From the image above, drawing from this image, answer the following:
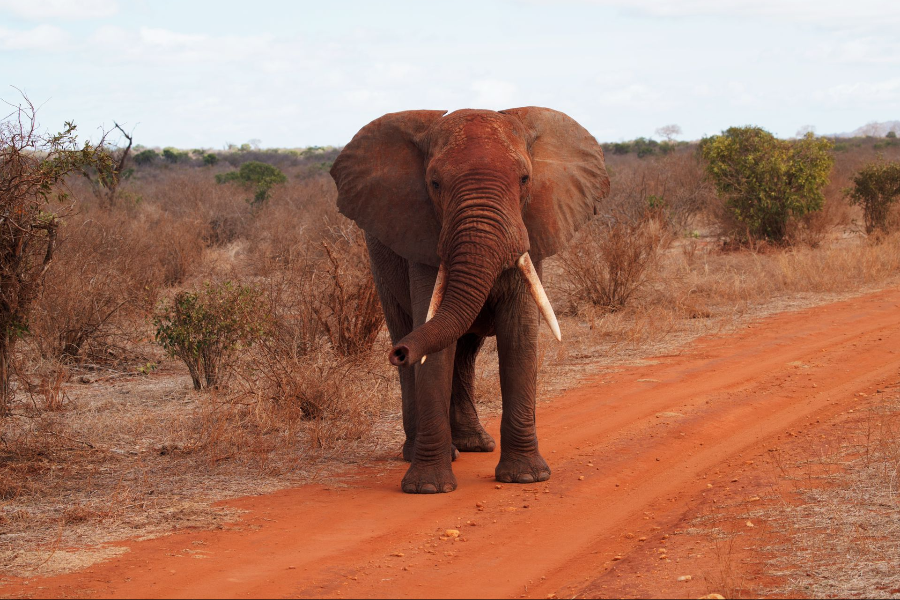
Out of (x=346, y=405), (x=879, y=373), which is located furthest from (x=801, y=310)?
(x=346, y=405)

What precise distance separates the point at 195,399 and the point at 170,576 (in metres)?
4.45

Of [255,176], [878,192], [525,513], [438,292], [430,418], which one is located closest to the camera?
[525,513]

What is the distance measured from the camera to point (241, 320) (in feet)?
29.9

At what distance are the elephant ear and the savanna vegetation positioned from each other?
2.27 m

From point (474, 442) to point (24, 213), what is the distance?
369 cm

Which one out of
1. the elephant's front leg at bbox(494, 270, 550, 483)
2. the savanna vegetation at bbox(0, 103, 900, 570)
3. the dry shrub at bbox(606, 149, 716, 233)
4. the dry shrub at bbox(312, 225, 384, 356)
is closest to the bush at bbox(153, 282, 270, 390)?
the savanna vegetation at bbox(0, 103, 900, 570)

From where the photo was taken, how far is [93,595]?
4.26 metres

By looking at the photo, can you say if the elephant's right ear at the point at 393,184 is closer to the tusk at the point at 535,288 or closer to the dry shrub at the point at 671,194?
the tusk at the point at 535,288

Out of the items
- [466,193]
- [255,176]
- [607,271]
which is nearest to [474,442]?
[466,193]

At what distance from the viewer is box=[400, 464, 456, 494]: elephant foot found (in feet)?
19.6

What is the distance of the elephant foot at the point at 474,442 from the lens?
23.5ft

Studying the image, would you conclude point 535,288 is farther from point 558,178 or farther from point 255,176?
point 255,176

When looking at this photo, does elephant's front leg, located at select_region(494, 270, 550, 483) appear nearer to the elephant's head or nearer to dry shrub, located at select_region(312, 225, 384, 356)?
the elephant's head

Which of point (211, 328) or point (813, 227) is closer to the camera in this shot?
point (211, 328)
